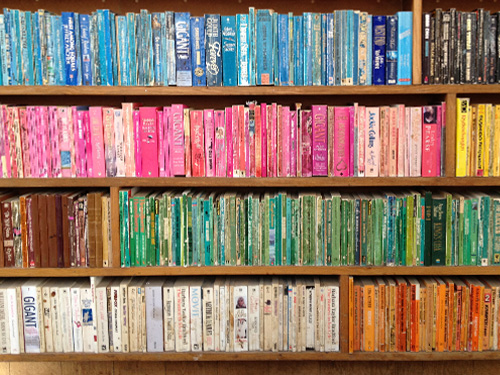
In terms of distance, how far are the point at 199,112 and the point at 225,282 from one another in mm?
659

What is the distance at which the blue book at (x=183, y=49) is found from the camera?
1859 millimetres

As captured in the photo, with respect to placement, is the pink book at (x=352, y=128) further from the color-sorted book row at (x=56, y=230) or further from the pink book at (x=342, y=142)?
the color-sorted book row at (x=56, y=230)

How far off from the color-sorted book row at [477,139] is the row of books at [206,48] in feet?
0.88

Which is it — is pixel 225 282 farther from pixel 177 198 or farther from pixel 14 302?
pixel 14 302

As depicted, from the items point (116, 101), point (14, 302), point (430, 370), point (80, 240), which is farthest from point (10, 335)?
point (430, 370)

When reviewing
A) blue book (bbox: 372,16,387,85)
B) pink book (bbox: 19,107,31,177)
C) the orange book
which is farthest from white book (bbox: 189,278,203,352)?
blue book (bbox: 372,16,387,85)

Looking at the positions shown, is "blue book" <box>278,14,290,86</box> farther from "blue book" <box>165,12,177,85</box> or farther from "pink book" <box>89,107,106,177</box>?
"pink book" <box>89,107,106,177</box>

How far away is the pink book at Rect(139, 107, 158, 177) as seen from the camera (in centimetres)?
189

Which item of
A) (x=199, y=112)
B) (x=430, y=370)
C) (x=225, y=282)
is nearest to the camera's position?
(x=199, y=112)

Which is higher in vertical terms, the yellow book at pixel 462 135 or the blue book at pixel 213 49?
the blue book at pixel 213 49

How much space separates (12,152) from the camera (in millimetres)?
1914

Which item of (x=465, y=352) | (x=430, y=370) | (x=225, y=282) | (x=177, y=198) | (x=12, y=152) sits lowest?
(x=430, y=370)

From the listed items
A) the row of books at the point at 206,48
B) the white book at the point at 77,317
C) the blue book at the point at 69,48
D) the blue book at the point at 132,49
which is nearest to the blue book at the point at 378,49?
the row of books at the point at 206,48

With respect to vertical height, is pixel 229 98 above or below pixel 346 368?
above
